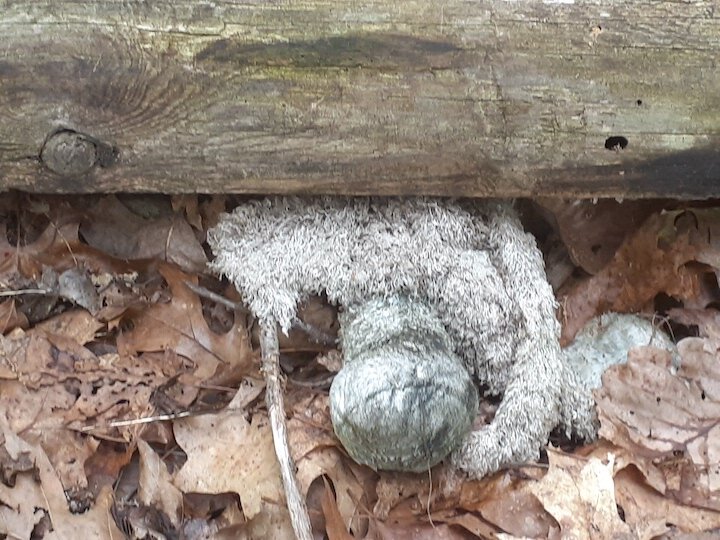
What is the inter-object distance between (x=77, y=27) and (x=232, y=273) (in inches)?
32.3

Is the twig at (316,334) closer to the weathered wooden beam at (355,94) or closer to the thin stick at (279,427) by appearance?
the thin stick at (279,427)

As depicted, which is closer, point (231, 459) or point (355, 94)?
point (355, 94)

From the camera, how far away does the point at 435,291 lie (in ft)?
7.32

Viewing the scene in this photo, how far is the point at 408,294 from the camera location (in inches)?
87.9

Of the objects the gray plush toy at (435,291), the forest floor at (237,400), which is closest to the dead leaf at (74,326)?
the forest floor at (237,400)

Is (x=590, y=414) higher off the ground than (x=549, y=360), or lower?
lower

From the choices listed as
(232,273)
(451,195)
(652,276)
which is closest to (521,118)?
(451,195)

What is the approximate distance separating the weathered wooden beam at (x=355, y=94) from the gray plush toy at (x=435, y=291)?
17cm

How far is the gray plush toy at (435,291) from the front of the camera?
215cm

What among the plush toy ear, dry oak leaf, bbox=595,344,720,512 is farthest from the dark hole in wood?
the plush toy ear

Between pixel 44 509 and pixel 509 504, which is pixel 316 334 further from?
pixel 44 509

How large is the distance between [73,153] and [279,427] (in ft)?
3.16

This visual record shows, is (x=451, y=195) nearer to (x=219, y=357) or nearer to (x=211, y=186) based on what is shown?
(x=211, y=186)

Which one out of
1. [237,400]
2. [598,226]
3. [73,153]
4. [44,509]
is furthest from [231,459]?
[598,226]
